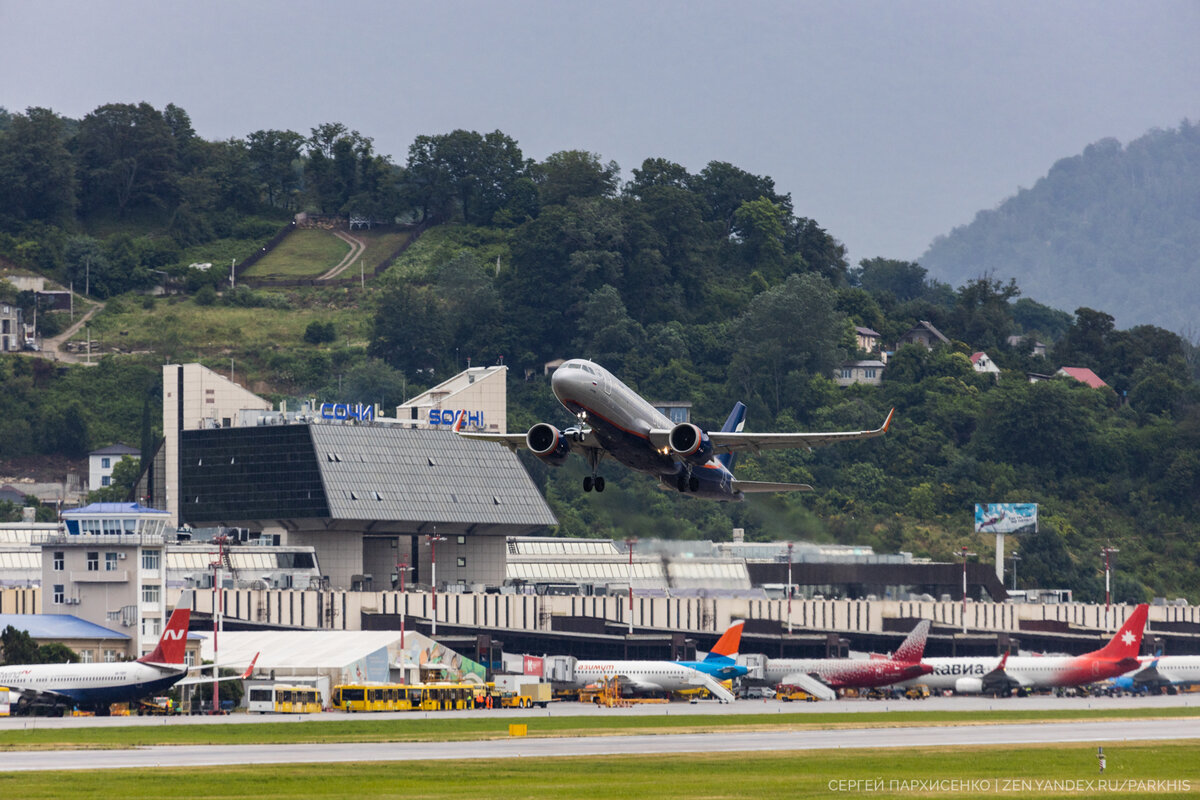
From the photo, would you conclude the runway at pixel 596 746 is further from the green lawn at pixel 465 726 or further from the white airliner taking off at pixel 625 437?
the white airliner taking off at pixel 625 437

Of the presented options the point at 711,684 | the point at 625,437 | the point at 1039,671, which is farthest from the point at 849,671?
the point at 625,437

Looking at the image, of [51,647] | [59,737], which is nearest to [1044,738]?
[59,737]

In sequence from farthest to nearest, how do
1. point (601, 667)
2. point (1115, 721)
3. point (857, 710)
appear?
point (601, 667)
point (857, 710)
point (1115, 721)

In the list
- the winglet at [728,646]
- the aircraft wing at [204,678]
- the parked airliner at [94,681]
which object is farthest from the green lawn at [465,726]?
the winglet at [728,646]

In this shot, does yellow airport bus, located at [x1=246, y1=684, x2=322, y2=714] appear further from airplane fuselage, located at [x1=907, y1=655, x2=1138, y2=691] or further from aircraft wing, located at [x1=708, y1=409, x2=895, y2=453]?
aircraft wing, located at [x1=708, y1=409, x2=895, y2=453]

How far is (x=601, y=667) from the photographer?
6860 inches

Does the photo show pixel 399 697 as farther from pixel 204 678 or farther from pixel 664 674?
pixel 664 674

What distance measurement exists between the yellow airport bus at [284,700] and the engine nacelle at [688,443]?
67.1m

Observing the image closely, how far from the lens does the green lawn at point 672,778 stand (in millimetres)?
94625

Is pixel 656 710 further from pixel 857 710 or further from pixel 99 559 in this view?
pixel 99 559

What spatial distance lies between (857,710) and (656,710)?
1671cm

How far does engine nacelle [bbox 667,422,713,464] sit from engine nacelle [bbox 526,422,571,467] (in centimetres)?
561

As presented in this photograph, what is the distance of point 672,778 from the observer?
336ft

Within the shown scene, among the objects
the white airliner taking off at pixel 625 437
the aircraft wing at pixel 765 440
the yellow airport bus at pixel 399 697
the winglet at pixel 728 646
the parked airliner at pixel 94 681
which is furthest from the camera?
the winglet at pixel 728 646
